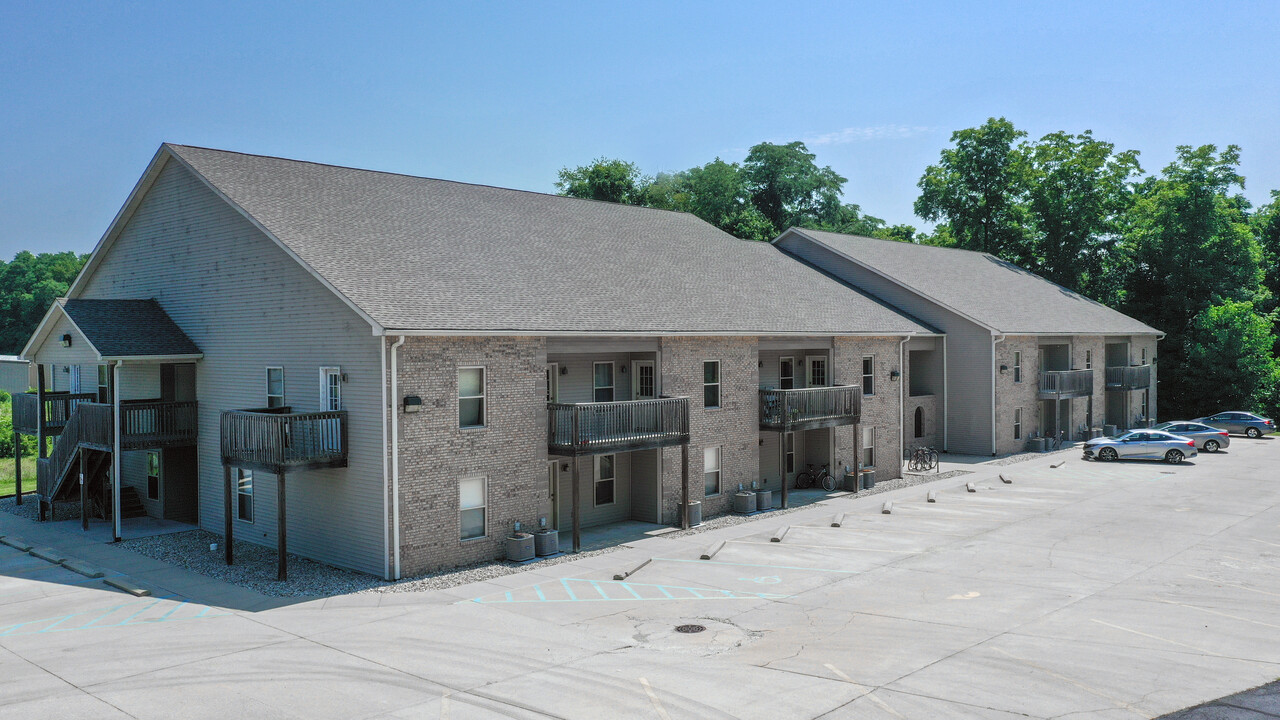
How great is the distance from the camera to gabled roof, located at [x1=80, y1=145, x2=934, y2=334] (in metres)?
20.3

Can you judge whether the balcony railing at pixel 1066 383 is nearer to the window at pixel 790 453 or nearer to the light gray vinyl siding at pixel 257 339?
the window at pixel 790 453

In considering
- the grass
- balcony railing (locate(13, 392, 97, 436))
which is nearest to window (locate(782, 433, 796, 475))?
balcony railing (locate(13, 392, 97, 436))

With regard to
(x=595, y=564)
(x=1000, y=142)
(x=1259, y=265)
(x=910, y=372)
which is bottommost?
(x=595, y=564)

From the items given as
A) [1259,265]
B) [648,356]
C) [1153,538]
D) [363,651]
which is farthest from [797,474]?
[1259,265]

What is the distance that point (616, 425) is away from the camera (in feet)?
72.2

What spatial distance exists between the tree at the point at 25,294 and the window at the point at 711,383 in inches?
3785

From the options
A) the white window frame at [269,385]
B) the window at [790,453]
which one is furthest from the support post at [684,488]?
the white window frame at [269,385]

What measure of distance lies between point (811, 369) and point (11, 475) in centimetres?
3107

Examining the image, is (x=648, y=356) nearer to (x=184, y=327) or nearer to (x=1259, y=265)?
(x=184, y=327)

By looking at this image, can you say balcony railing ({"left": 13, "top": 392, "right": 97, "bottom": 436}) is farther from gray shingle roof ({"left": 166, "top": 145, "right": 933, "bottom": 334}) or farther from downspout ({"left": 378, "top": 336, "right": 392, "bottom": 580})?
downspout ({"left": 378, "top": 336, "right": 392, "bottom": 580})

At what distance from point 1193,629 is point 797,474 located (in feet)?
54.0

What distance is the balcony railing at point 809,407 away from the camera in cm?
2672

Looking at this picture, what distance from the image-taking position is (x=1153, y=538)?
2212 cm

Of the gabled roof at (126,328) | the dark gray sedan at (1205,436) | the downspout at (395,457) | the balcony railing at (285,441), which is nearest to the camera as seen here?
the downspout at (395,457)
